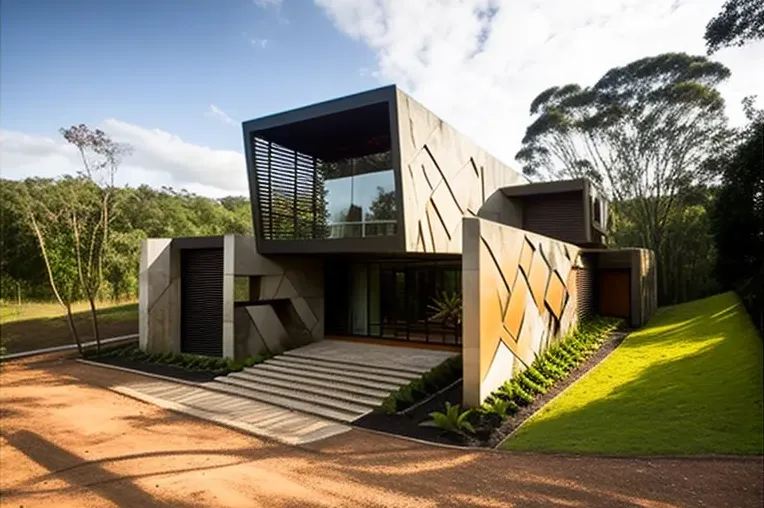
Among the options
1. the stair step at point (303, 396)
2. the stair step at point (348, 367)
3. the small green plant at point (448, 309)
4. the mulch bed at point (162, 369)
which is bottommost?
the mulch bed at point (162, 369)

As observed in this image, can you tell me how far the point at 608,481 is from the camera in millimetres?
5613

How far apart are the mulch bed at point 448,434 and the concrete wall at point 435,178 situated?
12.6ft

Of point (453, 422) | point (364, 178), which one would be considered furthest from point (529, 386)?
point (364, 178)

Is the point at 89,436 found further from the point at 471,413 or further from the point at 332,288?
the point at 332,288

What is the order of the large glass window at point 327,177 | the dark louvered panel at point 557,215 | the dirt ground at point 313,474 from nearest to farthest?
the dirt ground at point 313,474 < the large glass window at point 327,177 < the dark louvered panel at point 557,215

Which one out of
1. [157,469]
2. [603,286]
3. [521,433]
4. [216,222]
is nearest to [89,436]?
[157,469]

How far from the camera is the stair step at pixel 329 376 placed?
10.6 metres

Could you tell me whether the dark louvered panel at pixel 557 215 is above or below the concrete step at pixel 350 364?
above

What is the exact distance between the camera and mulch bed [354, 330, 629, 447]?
7.64 metres

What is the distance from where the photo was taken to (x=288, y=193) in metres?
14.4

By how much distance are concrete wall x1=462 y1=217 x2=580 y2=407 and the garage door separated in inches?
316

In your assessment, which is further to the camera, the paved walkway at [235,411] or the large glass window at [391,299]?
the large glass window at [391,299]

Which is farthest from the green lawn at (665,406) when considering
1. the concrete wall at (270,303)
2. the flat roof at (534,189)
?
the concrete wall at (270,303)

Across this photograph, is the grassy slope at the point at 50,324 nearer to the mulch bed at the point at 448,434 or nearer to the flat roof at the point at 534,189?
the mulch bed at the point at 448,434
